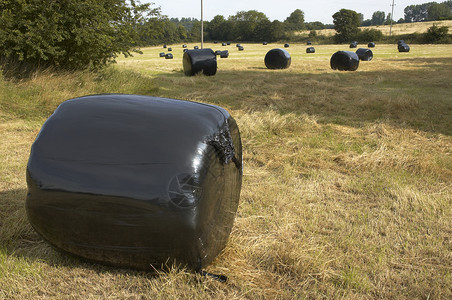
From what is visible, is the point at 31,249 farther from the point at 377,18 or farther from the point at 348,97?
the point at 377,18

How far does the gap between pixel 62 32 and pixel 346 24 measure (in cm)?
6769

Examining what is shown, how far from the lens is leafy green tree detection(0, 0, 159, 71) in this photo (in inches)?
336

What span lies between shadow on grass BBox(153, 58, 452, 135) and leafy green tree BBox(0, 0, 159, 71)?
94.8 inches

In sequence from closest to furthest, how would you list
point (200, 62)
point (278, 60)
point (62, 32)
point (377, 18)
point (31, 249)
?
point (31, 249) → point (62, 32) → point (200, 62) → point (278, 60) → point (377, 18)

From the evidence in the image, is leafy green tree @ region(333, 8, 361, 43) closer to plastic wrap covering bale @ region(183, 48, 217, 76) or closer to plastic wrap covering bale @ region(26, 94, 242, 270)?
plastic wrap covering bale @ region(183, 48, 217, 76)

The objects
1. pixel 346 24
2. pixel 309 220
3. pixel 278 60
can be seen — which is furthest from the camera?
pixel 346 24

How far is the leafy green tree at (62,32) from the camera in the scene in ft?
28.0

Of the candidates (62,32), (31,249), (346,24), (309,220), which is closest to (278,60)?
(62,32)

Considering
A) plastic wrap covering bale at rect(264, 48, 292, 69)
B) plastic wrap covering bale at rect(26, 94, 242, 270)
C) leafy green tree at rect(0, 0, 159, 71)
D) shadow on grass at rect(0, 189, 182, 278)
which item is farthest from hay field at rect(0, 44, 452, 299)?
plastic wrap covering bale at rect(264, 48, 292, 69)

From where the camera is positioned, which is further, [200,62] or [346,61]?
[346,61]

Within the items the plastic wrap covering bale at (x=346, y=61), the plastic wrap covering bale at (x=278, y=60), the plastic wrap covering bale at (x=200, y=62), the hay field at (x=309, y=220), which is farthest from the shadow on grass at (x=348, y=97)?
the plastic wrap covering bale at (x=278, y=60)

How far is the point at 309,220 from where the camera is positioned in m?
3.61

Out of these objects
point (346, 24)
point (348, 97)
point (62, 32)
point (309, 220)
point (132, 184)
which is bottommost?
point (309, 220)

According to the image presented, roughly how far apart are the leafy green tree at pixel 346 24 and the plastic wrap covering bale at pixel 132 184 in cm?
6769
